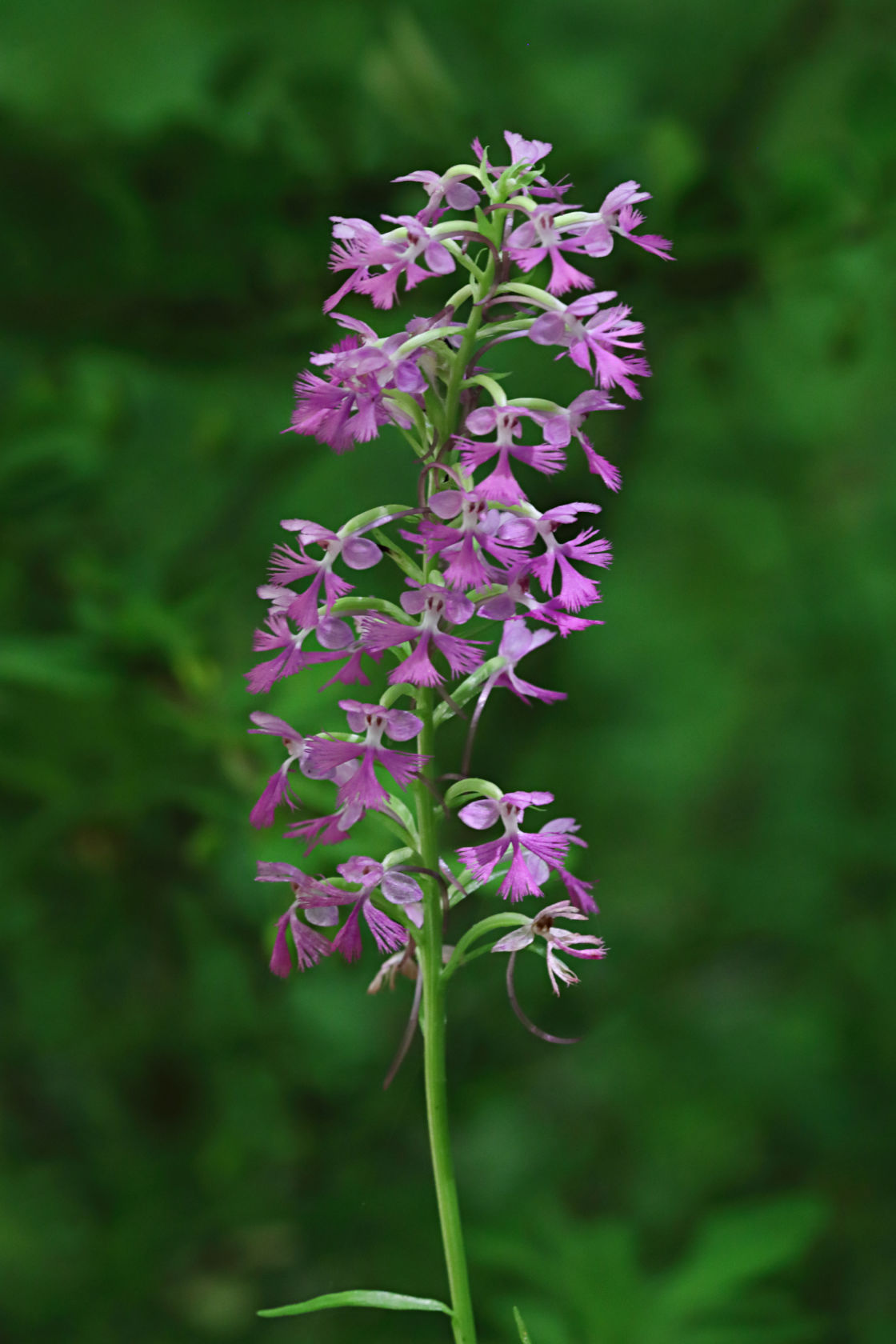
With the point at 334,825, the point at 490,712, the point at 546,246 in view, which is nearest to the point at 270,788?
→ the point at 334,825

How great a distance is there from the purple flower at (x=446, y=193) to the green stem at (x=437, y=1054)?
0.20 m

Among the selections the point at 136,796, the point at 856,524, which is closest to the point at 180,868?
the point at 136,796

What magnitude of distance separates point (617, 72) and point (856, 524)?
504mm

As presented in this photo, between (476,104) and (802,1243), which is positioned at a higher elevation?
(476,104)

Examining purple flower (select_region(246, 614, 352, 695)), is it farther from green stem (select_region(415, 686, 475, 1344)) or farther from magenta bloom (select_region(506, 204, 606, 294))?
magenta bloom (select_region(506, 204, 606, 294))

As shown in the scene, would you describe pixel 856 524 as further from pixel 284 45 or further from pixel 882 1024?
pixel 284 45

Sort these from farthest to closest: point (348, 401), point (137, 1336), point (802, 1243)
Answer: point (137, 1336)
point (802, 1243)
point (348, 401)

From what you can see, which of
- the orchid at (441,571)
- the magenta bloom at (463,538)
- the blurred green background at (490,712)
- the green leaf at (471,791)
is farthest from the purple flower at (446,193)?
the blurred green background at (490,712)

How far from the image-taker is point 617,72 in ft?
3.78

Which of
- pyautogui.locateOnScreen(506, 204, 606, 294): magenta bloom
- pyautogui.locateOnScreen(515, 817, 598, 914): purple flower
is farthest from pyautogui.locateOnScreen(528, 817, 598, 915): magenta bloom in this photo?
pyautogui.locateOnScreen(506, 204, 606, 294): magenta bloom

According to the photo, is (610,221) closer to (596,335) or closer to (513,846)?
(596,335)

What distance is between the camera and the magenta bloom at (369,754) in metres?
0.48

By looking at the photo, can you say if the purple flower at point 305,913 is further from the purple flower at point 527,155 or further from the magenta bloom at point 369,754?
the purple flower at point 527,155

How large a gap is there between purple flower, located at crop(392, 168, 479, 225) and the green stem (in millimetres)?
200
